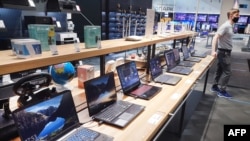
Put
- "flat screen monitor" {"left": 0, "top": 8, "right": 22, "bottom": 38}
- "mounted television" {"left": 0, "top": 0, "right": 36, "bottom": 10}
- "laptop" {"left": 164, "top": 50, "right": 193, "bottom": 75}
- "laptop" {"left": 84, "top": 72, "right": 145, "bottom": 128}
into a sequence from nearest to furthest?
1. "laptop" {"left": 84, "top": 72, "right": 145, "bottom": 128}
2. "laptop" {"left": 164, "top": 50, "right": 193, "bottom": 75}
3. "mounted television" {"left": 0, "top": 0, "right": 36, "bottom": 10}
4. "flat screen monitor" {"left": 0, "top": 8, "right": 22, "bottom": 38}

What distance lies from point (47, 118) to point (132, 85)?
1.03 metres

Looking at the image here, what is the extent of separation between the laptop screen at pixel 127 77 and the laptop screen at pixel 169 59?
93cm

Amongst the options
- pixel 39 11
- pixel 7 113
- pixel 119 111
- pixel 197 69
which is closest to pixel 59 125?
pixel 7 113

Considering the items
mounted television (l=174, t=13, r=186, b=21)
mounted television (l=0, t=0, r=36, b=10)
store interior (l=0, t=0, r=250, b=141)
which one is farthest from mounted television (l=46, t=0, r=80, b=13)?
mounted television (l=174, t=13, r=186, b=21)

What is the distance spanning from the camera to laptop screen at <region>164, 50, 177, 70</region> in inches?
114

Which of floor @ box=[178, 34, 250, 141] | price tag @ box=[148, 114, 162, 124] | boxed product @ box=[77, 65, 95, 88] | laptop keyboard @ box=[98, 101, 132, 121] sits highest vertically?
boxed product @ box=[77, 65, 95, 88]

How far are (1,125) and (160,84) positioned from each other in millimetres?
1598

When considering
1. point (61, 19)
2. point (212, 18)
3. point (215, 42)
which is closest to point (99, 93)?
point (215, 42)

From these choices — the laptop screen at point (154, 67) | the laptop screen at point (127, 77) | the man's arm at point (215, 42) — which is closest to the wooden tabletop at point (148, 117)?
the laptop screen at point (127, 77)

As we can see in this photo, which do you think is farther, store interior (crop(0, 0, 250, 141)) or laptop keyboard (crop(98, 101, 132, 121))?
store interior (crop(0, 0, 250, 141))

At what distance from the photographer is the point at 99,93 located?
150 centimetres

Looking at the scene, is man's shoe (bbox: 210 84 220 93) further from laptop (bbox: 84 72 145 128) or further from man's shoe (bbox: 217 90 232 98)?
laptop (bbox: 84 72 145 128)

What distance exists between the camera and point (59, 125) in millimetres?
1175

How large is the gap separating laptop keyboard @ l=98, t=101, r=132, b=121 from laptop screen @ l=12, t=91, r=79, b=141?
0.70 feet
